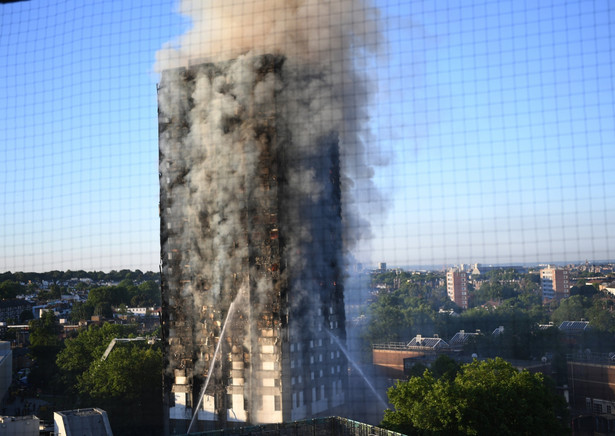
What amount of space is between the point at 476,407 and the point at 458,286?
1195cm

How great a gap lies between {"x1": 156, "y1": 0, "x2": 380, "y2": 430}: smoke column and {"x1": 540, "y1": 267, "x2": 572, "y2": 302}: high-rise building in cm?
827

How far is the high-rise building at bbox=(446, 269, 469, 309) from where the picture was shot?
15978mm

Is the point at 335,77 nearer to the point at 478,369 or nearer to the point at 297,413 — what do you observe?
the point at 478,369

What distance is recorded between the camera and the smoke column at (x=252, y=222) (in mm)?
5996

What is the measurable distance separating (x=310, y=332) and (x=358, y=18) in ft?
9.48

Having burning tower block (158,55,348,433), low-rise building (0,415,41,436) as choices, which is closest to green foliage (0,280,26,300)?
burning tower block (158,55,348,433)

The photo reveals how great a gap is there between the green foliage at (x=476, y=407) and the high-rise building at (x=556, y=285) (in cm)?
841

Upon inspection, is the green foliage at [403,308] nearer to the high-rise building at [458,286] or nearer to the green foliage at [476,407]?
the high-rise building at [458,286]

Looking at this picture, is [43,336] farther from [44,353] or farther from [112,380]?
[112,380]

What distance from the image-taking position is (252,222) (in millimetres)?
6273

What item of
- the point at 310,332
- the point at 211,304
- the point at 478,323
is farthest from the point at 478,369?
the point at 478,323

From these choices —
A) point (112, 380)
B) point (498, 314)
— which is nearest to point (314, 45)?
point (112, 380)

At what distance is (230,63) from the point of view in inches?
249

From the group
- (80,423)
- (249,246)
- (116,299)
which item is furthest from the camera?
(116,299)
